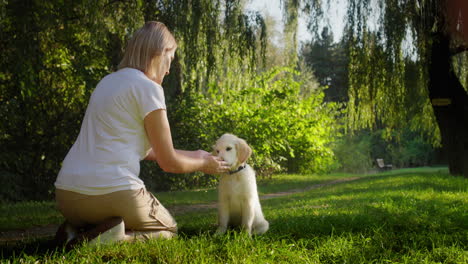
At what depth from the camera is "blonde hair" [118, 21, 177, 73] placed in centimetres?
338

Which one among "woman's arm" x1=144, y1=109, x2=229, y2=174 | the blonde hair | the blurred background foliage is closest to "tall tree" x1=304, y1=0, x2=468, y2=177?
the blurred background foliage

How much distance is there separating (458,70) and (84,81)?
9.07 meters

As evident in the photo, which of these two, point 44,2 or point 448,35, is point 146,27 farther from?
point 448,35

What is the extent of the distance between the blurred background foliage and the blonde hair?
2711 millimetres

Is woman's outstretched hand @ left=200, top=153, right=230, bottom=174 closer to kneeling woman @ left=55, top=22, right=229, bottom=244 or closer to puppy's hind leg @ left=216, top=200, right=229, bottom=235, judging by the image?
kneeling woman @ left=55, top=22, right=229, bottom=244

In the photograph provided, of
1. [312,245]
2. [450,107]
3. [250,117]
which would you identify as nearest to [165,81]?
[250,117]

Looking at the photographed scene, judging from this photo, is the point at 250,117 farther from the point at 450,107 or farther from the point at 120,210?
the point at 120,210

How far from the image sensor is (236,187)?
371 centimetres

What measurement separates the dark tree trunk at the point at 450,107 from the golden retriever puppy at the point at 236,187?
7.39 metres

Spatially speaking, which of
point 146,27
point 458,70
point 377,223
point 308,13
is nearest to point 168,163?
point 146,27

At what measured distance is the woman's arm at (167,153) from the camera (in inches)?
127

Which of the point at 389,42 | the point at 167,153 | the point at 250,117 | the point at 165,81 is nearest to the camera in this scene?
the point at 167,153

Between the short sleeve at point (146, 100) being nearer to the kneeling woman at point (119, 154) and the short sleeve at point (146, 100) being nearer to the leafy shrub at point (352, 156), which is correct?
the kneeling woman at point (119, 154)

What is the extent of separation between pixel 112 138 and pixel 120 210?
541mm
